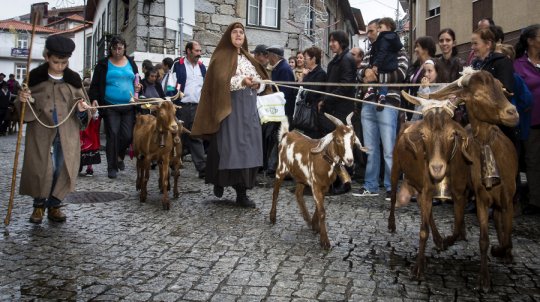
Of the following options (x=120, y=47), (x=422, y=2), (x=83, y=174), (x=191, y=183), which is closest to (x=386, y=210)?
(x=191, y=183)

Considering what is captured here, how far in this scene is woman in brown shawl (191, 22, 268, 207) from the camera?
7.15 metres

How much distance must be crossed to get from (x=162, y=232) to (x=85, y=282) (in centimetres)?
171

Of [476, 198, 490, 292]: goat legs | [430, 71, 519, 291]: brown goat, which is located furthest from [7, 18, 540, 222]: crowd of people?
[476, 198, 490, 292]: goat legs

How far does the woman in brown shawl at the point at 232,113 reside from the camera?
7.15m

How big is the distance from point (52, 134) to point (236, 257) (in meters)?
2.75

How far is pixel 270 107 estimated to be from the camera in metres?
7.47

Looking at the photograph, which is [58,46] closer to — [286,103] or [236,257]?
[236,257]

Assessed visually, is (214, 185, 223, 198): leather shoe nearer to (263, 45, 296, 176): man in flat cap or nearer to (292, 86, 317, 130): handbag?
(292, 86, 317, 130): handbag

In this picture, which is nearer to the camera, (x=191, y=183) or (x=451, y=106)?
Answer: (x=451, y=106)

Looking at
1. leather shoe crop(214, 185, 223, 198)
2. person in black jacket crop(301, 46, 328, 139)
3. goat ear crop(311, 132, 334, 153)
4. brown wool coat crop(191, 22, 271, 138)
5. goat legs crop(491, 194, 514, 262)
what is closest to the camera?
goat legs crop(491, 194, 514, 262)

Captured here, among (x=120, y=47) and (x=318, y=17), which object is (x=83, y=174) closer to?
(x=120, y=47)

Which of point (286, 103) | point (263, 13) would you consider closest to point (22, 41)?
point (263, 13)

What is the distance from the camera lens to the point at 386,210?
24.1 feet

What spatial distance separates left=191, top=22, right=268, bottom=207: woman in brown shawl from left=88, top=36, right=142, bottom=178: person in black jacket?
2722 mm
